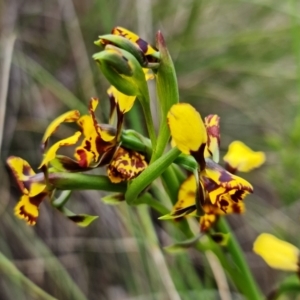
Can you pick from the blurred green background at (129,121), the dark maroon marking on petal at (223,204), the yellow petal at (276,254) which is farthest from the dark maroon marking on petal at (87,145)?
the blurred green background at (129,121)

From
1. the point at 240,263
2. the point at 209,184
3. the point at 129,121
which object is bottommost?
the point at 129,121

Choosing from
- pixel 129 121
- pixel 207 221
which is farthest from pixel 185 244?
pixel 129 121

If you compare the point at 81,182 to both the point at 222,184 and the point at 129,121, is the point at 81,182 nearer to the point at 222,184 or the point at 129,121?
the point at 222,184

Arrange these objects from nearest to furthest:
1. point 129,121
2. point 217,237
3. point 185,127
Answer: point 185,127
point 217,237
point 129,121

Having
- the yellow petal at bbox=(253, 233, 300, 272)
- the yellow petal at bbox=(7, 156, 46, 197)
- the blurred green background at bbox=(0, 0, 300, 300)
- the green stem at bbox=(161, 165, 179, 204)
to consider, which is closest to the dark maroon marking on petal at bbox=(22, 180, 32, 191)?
the yellow petal at bbox=(7, 156, 46, 197)

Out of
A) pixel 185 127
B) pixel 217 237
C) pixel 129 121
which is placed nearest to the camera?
pixel 185 127

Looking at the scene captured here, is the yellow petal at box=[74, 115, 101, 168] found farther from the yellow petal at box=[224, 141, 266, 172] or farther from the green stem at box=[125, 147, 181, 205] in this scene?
the yellow petal at box=[224, 141, 266, 172]

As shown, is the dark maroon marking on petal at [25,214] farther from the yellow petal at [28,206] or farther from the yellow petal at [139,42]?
the yellow petal at [139,42]

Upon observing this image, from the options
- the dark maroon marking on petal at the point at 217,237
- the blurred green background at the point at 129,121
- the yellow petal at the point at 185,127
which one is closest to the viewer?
the yellow petal at the point at 185,127
